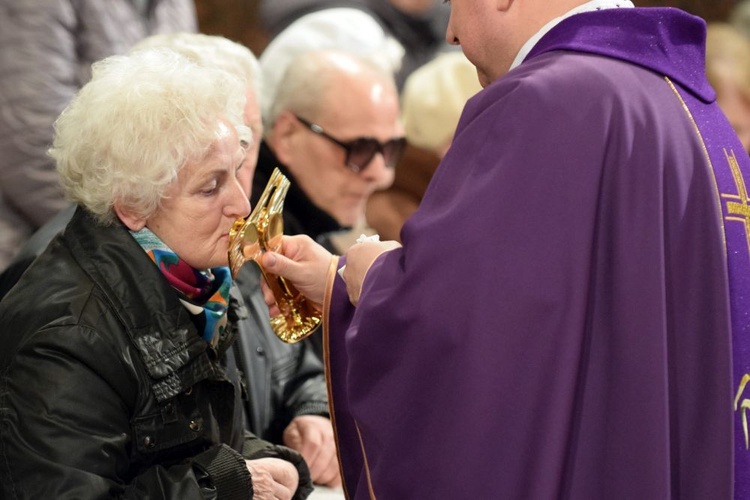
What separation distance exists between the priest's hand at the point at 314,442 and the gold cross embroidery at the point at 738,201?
143 centimetres

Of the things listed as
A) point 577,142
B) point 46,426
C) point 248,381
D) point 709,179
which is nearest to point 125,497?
point 46,426

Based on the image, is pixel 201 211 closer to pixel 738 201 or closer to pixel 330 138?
pixel 738 201

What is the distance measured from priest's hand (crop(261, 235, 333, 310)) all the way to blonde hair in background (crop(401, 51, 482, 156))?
7.25 ft

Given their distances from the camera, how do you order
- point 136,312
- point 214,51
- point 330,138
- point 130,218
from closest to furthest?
point 136,312 → point 130,218 → point 214,51 → point 330,138

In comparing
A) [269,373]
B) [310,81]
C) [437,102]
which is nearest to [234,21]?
[437,102]

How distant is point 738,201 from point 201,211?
1.17 meters

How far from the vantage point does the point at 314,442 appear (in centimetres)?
333

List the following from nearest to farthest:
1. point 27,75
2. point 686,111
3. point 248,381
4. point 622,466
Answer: point 622,466 < point 686,111 < point 248,381 < point 27,75

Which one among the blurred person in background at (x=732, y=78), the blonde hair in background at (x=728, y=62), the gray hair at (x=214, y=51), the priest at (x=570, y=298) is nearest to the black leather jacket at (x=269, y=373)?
the gray hair at (x=214, y=51)

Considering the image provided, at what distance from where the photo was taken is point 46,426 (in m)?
2.32

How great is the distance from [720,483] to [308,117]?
2.32m

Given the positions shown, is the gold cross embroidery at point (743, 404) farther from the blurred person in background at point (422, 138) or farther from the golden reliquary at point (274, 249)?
the blurred person in background at point (422, 138)

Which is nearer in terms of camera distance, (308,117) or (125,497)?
(125,497)

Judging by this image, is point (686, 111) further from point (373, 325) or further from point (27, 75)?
point (27, 75)
